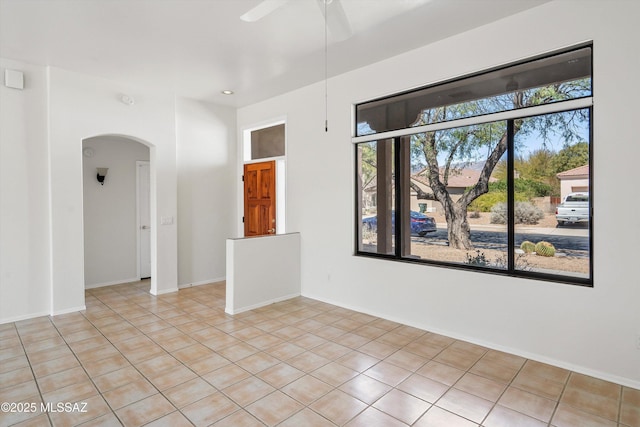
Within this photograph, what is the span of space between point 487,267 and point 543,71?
1.83 meters

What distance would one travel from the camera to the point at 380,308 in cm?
424

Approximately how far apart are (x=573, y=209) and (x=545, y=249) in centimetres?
41

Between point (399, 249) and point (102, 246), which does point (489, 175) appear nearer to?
point (399, 249)

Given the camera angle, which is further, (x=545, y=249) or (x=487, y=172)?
(x=487, y=172)

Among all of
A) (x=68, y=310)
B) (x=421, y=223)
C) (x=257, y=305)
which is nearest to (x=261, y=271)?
(x=257, y=305)

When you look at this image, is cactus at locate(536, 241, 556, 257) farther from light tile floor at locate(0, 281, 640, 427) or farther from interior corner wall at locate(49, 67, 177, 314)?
interior corner wall at locate(49, 67, 177, 314)

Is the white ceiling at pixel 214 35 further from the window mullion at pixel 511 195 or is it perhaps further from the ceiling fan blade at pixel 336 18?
the window mullion at pixel 511 195

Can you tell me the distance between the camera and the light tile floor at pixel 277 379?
7.58 ft

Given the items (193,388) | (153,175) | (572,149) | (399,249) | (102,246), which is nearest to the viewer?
(193,388)

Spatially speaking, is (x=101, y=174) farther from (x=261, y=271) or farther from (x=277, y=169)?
(x=261, y=271)

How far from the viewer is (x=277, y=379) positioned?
2793mm

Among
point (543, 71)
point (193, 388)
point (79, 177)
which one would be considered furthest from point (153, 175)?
point (543, 71)

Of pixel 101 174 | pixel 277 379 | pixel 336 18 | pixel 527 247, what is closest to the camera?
pixel 336 18

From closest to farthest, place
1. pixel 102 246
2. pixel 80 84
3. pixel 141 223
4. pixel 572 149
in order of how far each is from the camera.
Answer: pixel 572 149 → pixel 80 84 → pixel 102 246 → pixel 141 223
